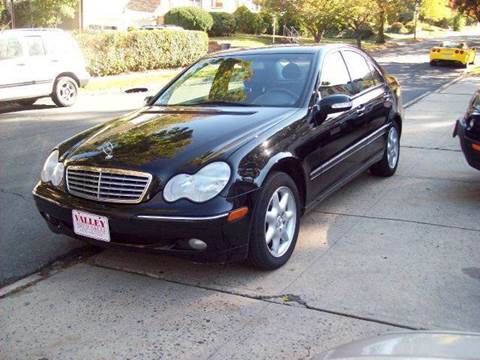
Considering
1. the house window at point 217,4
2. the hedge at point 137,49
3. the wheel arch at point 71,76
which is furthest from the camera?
the house window at point 217,4

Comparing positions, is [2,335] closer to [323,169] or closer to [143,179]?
[143,179]

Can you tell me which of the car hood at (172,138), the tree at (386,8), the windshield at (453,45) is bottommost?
the car hood at (172,138)

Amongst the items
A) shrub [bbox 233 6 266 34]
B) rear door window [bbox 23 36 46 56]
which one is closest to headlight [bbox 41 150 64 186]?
rear door window [bbox 23 36 46 56]

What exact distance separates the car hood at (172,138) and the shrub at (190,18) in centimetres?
3522

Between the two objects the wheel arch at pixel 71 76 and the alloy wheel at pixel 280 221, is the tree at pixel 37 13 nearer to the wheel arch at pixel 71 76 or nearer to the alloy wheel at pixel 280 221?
the wheel arch at pixel 71 76

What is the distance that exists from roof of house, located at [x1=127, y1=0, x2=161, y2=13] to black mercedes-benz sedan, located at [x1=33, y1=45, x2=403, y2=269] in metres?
43.0

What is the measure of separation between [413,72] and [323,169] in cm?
1923

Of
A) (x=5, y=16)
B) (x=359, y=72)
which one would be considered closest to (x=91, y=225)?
(x=359, y=72)

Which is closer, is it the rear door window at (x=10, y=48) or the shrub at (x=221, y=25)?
the rear door window at (x=10, y=48)

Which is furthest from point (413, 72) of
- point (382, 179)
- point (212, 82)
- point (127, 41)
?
point (212, 82)

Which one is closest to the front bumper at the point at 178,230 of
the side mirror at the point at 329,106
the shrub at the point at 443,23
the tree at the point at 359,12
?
the side mirror at the point at 329,106

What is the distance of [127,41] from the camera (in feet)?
66.9

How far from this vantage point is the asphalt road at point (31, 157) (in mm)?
4523

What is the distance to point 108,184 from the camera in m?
3.77
